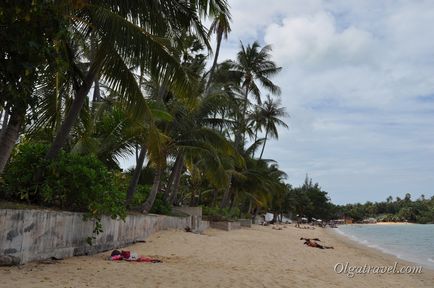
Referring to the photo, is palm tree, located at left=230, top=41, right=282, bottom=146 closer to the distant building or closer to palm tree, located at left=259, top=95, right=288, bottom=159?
palm tree, located at left=259, top=95, right=288, bottom=159

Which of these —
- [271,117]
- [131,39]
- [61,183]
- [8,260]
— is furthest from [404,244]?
[8,260]

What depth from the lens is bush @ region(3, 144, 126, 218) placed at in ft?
28.4

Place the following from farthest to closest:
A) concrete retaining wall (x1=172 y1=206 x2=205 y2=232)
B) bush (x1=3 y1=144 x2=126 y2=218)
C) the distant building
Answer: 1. the distant building
2. concrete retaining wall (x1=172 y1=206 x2=205 y2=232)
3. bush (x1=3 y1=144 x2=126 y2=218)

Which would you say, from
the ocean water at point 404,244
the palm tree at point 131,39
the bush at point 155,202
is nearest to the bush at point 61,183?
the palm tree at point 131,39

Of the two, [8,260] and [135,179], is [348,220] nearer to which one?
[135,179]

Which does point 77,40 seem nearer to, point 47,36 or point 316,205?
point 47,36

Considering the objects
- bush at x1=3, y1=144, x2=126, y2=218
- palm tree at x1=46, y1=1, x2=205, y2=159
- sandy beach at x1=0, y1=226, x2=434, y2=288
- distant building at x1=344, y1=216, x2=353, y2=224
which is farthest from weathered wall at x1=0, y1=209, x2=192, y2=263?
distant building at x1=344, y1=216, x2=353, y2=224

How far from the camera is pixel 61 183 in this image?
28.9ft

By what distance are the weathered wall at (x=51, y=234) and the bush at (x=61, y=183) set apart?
418 millimetres

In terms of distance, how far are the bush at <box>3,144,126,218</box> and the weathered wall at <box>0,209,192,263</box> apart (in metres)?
0.42

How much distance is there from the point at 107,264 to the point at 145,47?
13.0 feet

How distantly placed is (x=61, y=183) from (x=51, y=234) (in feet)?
4.23

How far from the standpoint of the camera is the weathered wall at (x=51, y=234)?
262 inches

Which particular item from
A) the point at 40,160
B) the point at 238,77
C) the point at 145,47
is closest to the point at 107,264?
the point at 40,160
